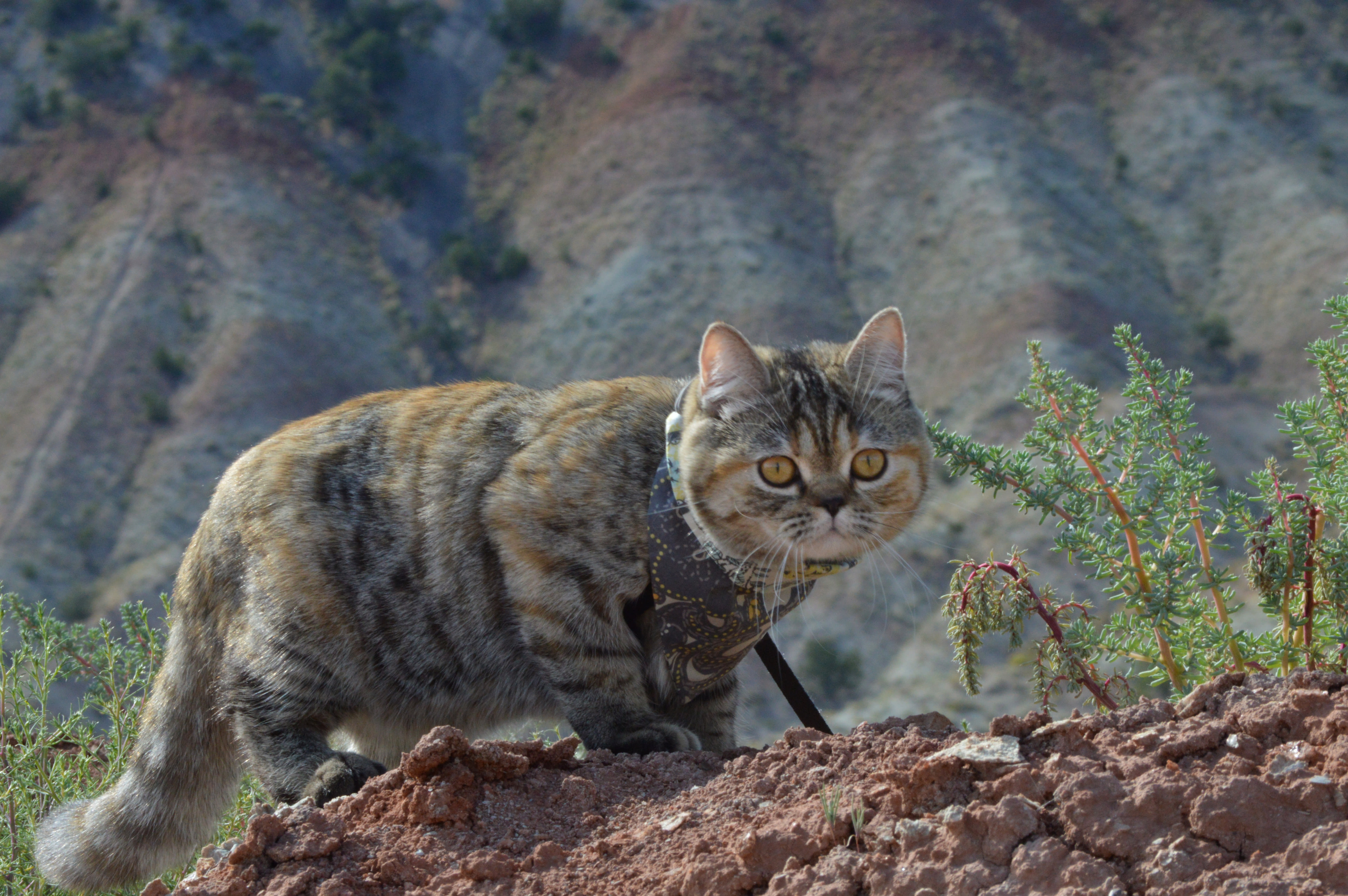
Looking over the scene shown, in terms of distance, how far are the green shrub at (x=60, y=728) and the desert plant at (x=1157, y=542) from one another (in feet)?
9.30

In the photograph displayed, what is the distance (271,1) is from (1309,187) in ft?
157

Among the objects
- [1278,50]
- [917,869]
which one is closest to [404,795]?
[917,869]

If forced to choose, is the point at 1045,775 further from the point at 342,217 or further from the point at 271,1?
the point at 271,1

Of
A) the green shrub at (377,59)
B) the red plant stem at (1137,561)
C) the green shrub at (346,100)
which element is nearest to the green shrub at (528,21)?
the green shrub at (377,59)

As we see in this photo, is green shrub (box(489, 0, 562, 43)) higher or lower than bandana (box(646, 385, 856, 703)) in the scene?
higher

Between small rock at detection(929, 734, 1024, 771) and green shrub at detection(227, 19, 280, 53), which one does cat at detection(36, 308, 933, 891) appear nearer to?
small rock at detection(929, 734, 1024, 771)

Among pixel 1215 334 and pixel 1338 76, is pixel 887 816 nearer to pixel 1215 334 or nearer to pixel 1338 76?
pixel 1215 334

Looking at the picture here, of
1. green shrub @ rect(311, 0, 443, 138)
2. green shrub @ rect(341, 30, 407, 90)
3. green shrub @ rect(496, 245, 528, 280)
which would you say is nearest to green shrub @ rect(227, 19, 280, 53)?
green shrub @ rect(311, 0, 443, 138)

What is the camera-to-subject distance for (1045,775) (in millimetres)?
2061

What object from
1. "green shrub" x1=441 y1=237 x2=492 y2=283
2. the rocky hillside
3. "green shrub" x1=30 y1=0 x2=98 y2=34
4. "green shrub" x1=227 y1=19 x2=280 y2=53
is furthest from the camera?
"green shrub" x1=227 y1=19 x2=280 y2=53

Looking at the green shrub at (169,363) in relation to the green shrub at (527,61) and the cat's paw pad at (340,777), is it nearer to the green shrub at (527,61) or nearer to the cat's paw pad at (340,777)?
the green shrub at (527,61)

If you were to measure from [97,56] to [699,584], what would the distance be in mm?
52569

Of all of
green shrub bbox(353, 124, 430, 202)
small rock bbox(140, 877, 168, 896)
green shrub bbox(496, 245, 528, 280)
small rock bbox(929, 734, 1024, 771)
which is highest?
small rock bbox(929, 734, 1024, 771)

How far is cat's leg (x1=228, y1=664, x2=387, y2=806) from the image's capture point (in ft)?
11.4
